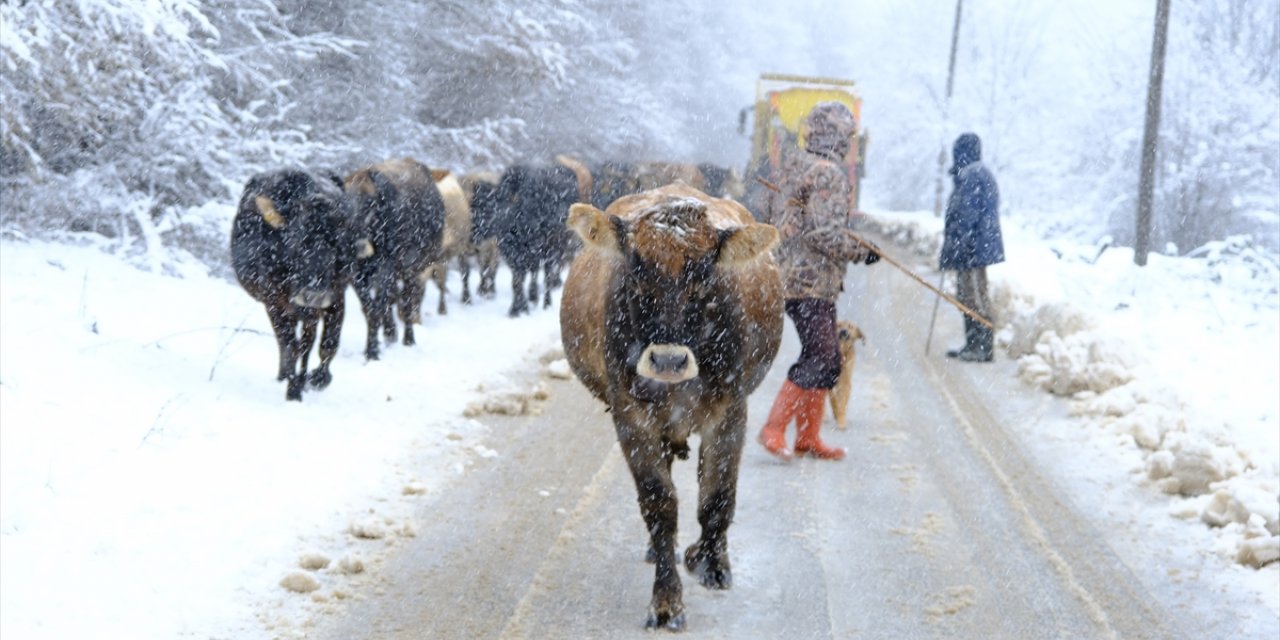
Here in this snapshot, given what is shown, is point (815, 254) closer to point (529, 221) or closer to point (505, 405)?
point (505, 405)

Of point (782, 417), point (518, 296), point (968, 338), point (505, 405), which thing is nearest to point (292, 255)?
point (505, 405)

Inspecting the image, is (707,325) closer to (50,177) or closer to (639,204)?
(639,204)

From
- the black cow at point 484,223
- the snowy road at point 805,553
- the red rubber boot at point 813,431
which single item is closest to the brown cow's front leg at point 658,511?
the snowy road at point 805,553

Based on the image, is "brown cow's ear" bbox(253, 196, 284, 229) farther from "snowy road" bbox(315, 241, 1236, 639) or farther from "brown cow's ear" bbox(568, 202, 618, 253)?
"brown cow's ear" bbox(568, 202, 618, 253)

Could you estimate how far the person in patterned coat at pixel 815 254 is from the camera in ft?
24.9

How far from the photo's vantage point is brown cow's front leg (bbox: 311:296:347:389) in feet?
31.3

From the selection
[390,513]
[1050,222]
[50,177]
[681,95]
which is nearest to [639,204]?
[390,513]

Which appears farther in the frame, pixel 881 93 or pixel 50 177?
pixel 881 93

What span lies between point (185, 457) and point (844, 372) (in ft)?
15.1

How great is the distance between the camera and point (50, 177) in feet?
39.0

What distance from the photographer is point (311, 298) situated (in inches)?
358

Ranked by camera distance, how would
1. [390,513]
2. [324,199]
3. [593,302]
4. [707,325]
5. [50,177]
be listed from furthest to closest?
[50,177]
[324,199]
[390,513]
[593,302]
[707,325]

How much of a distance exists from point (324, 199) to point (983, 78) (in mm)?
40606

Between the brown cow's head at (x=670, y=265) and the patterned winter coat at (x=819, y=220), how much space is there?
9.03 feet
